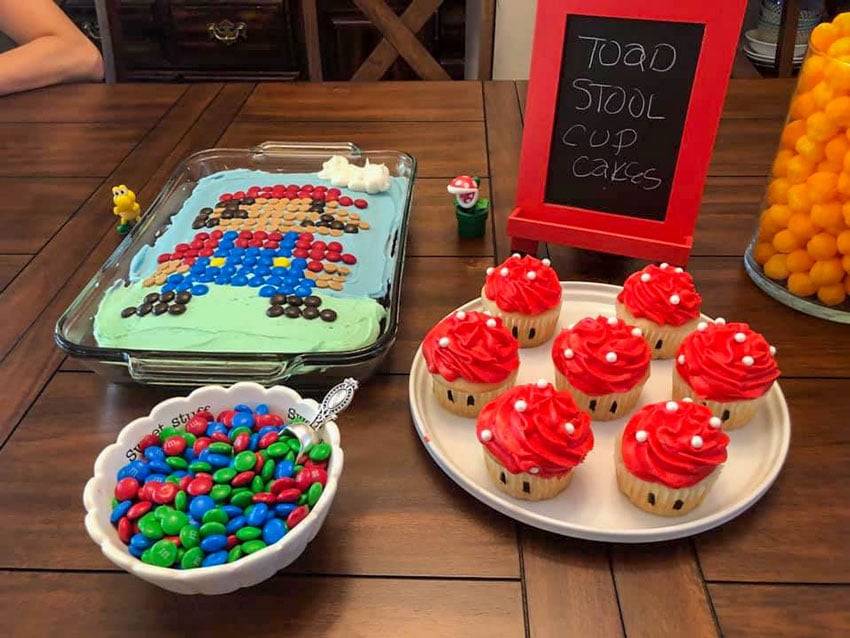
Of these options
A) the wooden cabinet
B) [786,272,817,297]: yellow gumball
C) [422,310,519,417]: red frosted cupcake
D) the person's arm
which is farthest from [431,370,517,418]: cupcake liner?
the wooden cabinet

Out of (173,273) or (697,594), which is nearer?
(697,594)

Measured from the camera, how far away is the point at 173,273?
998 mm

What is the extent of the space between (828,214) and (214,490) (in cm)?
79

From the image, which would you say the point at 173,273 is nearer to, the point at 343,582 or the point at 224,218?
the point at 224,218

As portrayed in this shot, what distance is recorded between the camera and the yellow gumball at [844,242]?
0.89 m

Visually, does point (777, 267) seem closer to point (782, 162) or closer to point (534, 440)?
point (782, 162)

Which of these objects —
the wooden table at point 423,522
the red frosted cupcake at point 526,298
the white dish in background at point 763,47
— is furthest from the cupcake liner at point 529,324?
the white dish in background at point 763,47

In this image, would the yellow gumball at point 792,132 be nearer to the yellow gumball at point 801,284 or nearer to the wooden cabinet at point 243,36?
the yellow gumball at point 801,284

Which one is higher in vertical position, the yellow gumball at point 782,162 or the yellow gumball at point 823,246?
the yellow gumball at point 782,162

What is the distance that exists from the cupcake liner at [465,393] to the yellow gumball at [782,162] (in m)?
0.47

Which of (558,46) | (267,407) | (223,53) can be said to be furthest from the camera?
(223,53)

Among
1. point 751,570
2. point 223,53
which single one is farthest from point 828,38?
point 223,53

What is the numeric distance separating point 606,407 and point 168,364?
51 cm

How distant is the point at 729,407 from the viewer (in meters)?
0.77
